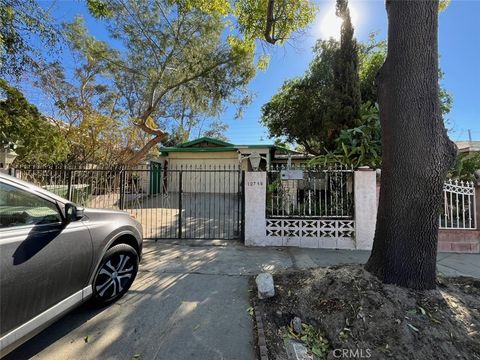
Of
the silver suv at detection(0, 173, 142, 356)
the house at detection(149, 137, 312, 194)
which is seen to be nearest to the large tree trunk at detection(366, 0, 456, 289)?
the silver suv at detection(0, 173, 142, 356)

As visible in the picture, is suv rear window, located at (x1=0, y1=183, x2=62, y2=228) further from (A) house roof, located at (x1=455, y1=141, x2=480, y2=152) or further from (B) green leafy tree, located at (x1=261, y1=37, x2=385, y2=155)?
(A) house roof, located at (x1=455, y1=141, x2=480, y2=152)

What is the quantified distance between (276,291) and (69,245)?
2529 mm

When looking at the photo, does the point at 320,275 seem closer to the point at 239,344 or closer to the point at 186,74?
the point at 239,344

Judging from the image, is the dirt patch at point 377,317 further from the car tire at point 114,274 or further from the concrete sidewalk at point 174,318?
the car tire at point 114,274

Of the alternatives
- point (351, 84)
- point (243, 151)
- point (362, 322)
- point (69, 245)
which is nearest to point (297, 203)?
point (362, 322)

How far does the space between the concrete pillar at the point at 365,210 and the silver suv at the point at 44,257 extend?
17.1 feet

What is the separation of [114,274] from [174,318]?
94cm

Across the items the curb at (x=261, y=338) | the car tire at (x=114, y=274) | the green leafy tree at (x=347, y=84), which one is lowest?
the curb at (x=261, y=338)

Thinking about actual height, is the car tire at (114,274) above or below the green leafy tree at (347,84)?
below

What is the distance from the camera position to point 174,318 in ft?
9.93

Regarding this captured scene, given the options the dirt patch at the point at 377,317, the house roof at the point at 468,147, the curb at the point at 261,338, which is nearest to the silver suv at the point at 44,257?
the curb at the point at 261,338

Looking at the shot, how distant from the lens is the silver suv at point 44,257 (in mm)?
1922

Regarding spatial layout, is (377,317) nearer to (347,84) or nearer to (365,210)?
(365,210)

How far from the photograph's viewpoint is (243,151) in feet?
52.4
